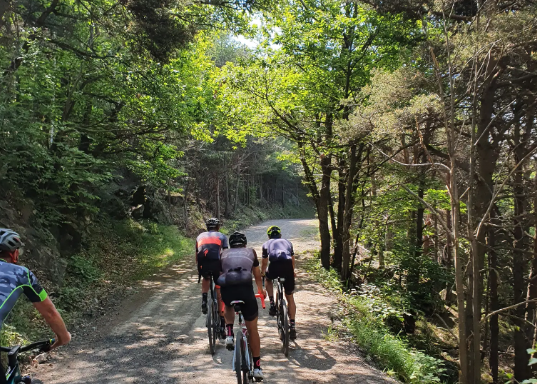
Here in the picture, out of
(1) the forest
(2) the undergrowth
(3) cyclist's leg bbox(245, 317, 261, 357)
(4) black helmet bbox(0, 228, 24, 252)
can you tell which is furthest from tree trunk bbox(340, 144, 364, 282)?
(2) the undergrowth

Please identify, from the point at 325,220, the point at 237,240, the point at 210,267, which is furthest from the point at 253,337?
the point at 325,220

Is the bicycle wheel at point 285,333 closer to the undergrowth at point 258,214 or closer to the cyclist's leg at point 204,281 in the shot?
the cyclist's leg at point 204,281

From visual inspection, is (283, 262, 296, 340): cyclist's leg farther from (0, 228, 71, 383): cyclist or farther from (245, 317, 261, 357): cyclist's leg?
(0, 228, 71, 383): cyclist

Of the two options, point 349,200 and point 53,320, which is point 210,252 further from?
point 349,200

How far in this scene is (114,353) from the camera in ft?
19.3

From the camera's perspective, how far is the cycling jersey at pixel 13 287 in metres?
2.55

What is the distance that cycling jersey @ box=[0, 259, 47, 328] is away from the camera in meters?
2.55

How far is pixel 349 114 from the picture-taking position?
1068cm

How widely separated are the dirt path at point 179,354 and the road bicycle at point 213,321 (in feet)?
0.73

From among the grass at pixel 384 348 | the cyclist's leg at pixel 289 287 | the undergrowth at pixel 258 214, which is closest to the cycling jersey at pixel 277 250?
the cyclist's leg at pixel 289 287

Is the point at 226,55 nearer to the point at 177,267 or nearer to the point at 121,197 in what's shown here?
the point at 121,197

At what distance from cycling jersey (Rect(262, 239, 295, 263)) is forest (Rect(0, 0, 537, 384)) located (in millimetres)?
2446

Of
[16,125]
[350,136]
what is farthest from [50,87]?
[350,136]

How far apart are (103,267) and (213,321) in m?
8.15
